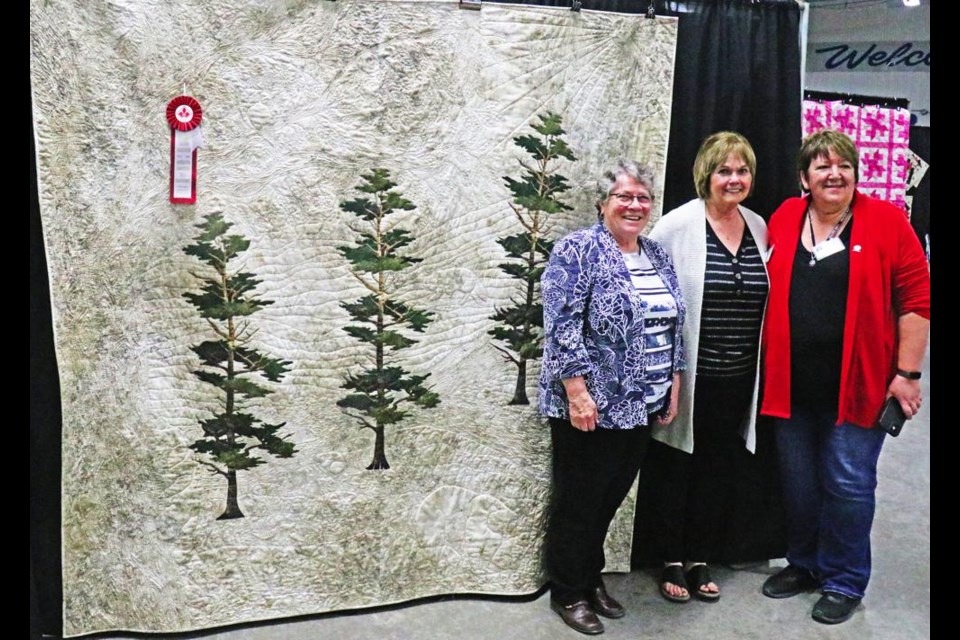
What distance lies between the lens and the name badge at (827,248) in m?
2.41

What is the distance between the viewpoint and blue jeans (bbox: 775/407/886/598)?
8.14 feet

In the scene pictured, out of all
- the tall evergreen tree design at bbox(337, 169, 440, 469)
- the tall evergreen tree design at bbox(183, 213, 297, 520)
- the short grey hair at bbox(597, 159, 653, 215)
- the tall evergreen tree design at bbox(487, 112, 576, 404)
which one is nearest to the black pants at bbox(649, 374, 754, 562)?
the tall evergreen tree design at bbox(487, 112, 576, 404)

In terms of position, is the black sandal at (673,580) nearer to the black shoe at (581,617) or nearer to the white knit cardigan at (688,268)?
the black shoe at (581,617)

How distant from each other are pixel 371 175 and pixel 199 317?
636 mm

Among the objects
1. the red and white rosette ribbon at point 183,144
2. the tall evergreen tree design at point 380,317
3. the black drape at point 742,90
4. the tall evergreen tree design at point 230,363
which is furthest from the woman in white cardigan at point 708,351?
the red and white rosette ribbon at point 183,144

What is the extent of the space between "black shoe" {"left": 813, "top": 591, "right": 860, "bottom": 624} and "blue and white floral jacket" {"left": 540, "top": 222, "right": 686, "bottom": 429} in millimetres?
949

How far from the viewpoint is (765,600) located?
2.62 m

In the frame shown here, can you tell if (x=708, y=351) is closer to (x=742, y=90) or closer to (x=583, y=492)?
(x=583, y=492)

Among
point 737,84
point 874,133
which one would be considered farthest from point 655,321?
point 874,133

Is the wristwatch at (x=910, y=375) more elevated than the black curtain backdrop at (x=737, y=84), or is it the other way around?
the black curtain backdrop at (x=737, y=84)

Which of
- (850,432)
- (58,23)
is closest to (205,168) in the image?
(58,23)

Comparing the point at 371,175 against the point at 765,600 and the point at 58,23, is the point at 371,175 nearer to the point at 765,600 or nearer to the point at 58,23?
the point at 58,23

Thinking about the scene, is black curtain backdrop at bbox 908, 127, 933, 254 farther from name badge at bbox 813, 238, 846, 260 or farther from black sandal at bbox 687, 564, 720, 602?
black sandal at bbox 687, 564, 720, 602

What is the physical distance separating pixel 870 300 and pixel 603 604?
4.15ft
